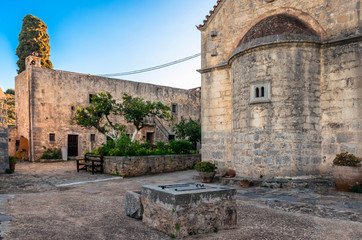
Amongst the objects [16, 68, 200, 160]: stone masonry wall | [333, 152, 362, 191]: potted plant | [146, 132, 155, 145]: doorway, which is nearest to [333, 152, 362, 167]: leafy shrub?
[333, 152, 362, 191]: potted plant

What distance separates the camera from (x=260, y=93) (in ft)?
29.1

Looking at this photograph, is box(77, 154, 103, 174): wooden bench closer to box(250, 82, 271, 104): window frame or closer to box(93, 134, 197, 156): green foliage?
box(93, 134, 197, 156): green foliage

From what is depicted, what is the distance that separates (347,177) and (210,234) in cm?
489

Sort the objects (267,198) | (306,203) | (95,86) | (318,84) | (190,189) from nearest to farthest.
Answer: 1. (190,189)
2. (306,203)
3. (267,198)
4. (318,84)
5. (95,86)

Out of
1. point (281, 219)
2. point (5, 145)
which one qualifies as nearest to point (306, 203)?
point (281, 219)

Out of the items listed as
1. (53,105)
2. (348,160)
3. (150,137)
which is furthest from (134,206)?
(150,137)

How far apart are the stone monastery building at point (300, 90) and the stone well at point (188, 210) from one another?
444cm

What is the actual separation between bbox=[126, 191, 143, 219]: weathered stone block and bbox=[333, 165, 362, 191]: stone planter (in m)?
5.44

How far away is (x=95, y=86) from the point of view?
70.6ft

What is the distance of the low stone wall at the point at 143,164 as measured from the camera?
11602 millimetres

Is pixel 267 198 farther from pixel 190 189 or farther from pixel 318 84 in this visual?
pixel 318 84

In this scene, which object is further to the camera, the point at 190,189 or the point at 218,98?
the point at 218,98

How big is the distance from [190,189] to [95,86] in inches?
729

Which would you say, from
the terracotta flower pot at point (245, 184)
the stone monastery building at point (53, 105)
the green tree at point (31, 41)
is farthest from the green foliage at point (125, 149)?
the green tree at point (31, 41)
